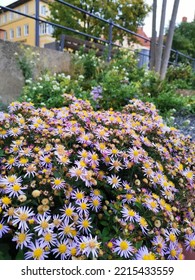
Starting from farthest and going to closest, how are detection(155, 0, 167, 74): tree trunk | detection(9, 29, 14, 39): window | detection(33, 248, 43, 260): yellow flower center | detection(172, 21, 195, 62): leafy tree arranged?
detection(9, 29, 14, 39): window → detection(172, 21, 195, 62): leafy tree → detection(155, 0, 167, 74): tree trunk → detection(33, 248, 43, 260): yellow flower center

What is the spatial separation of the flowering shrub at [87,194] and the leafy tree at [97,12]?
51.0 feet

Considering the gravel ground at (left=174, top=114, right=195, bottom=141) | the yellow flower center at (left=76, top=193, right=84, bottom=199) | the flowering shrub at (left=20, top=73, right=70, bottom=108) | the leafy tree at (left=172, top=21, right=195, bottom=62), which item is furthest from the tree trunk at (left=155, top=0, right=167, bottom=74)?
the leafy tree at (left=172, top=21, right=195, bottom=62)

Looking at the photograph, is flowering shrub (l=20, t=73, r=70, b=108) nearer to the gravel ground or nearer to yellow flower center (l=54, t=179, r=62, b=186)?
the gravel ground

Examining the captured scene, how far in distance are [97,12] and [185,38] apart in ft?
31.6

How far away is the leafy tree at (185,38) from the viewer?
72.2 ft

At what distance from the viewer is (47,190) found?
97cm

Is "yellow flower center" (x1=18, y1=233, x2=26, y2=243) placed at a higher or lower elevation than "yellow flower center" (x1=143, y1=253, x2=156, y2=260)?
higher

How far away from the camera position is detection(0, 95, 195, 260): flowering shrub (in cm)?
84

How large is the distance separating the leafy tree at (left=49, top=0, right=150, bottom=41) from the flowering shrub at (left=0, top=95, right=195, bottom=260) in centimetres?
1554

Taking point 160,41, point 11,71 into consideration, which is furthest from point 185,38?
point 11,71

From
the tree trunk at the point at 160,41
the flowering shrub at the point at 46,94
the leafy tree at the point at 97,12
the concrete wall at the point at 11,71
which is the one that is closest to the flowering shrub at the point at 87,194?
the flowering shrub at the point at 46,94

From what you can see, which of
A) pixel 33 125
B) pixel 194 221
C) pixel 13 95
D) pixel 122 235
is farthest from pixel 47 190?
pixel 13 95

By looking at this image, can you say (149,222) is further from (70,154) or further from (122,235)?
(70,154)

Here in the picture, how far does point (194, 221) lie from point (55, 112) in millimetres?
1001
